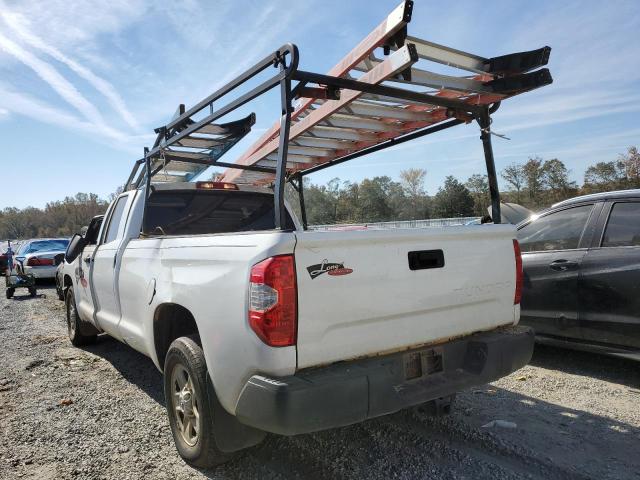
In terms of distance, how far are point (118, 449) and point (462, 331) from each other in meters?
2.55

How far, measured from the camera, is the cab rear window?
4.39 meters

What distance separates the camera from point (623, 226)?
4289 mm

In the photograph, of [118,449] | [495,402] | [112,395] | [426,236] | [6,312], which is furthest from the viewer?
[6,312]

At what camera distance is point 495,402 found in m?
3.92

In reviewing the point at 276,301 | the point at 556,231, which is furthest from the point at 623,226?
the point at 276,301

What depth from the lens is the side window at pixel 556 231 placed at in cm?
468

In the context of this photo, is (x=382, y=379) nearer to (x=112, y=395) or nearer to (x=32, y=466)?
(x=32, y=466)

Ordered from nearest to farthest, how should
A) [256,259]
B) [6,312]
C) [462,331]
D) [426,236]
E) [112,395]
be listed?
1. [256,259]
2. [426,236]
3. [462,331]
4. [112,395]
5. [6,312]

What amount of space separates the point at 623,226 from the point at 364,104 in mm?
Result: 2791

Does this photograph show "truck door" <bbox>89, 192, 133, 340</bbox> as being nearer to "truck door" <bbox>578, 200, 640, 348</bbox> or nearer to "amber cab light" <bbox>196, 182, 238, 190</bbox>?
"amber cab light" <bbox>196, 182, 238, 190</bbox>

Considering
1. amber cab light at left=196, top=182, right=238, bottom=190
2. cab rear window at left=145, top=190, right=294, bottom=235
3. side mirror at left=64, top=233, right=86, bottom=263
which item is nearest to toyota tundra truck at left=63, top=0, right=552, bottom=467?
cab rear window at left=145, top=190, right=294, bottom=235

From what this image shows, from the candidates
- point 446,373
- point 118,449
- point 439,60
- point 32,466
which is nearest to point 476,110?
point 439,60

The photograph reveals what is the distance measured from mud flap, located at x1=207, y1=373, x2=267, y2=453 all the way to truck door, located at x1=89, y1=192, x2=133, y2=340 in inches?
78.5

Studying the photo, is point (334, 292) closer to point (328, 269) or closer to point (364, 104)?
point (328, 269)
